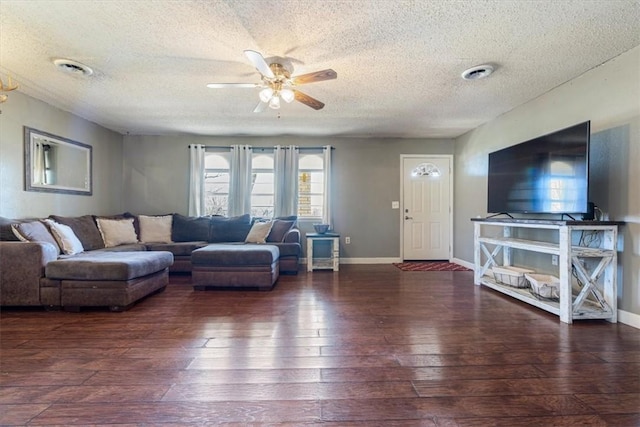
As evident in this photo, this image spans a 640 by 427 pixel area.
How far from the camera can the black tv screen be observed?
261cm

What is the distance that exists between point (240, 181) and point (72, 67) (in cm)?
282

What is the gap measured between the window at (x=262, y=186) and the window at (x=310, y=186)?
0.56 m

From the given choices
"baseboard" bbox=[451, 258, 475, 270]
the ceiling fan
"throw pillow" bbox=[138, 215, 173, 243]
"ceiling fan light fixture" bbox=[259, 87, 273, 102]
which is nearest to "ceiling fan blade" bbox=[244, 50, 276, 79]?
the ceiling fan

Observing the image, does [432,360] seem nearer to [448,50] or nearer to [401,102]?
[448,50]

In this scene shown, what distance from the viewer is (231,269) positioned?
362 cm

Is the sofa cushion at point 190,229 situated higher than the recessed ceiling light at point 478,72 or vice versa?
the recessed ceiling light at point 478,72

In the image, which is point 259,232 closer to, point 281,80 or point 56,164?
point 281,80

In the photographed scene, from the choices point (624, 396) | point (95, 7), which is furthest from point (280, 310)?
point (95, 7)

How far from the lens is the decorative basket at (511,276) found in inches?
128

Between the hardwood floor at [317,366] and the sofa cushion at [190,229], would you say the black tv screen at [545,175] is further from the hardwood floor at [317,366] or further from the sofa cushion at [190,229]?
the sofa cushion at [190,229]

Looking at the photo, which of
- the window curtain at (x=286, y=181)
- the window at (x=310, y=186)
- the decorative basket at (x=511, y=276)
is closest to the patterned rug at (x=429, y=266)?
the decorative basket at (x=511, y=276)

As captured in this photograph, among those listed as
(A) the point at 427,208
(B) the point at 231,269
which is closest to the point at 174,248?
(B) the point at 231,269

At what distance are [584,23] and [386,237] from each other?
156 inches

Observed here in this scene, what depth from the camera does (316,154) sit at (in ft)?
18.1
